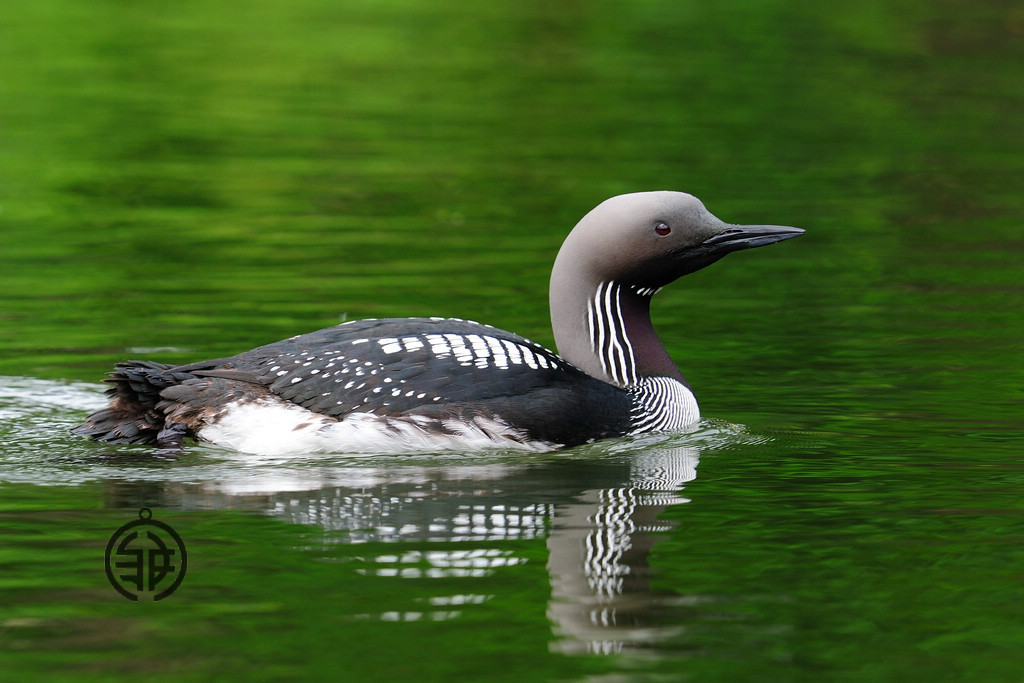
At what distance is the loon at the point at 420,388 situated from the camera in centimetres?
587

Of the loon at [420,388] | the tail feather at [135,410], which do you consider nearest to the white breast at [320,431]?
the loon at [420,388]

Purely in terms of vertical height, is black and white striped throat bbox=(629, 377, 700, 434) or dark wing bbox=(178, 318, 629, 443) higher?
dark wing bbox=(178, 318, 629, 443)

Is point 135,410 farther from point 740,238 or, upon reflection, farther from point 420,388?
point 740,238

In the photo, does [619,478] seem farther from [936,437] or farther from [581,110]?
[581,110]

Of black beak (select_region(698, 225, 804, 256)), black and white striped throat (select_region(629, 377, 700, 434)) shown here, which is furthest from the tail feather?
black beak (select_region(698, 225, 804, 256))

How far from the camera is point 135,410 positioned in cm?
602

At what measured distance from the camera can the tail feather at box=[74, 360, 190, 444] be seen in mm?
5941

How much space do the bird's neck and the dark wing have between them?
0.90ft

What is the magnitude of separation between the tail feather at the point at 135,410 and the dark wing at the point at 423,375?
139 mm

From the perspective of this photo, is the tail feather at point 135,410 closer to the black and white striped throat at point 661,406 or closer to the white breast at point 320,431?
the white breast at point 320,431

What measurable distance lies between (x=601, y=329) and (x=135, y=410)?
1831 mm

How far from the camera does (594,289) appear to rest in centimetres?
641

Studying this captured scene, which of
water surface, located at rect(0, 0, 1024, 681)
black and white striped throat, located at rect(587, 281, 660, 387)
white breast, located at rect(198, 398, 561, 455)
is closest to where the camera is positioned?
water surface, located at rect(0, 0, 1024, 681)

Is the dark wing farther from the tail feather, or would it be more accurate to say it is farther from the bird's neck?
the bird's neck
